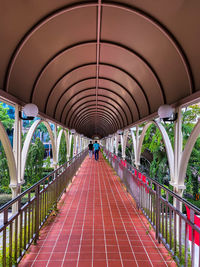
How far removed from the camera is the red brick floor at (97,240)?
9.90 ft

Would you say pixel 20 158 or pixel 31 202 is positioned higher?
pixel 20 158

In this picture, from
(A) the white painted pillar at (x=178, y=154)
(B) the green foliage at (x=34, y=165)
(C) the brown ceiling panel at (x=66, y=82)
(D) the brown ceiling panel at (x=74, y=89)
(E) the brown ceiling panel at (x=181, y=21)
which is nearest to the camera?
(E) the brown ceiling panel at (x=181, y=21)

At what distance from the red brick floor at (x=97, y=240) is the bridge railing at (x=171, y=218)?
23cm

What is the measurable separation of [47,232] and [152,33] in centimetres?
436

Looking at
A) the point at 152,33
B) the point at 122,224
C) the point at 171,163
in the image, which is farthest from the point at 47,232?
the point at 152,33

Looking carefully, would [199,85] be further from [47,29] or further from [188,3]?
[47,29]

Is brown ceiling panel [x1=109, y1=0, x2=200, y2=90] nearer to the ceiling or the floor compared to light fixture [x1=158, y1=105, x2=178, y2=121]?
nearer to the ceiling

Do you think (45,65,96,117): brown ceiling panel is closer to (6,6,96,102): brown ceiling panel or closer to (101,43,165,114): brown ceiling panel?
(101,43,165,114): brown ceiling panel

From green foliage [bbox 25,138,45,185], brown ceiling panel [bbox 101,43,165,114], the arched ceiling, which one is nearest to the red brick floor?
the arched ceiling

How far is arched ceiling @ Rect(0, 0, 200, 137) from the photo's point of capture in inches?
136

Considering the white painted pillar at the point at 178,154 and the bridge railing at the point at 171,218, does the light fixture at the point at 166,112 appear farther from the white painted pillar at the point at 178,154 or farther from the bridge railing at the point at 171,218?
the bridge railing at the point at 171,218

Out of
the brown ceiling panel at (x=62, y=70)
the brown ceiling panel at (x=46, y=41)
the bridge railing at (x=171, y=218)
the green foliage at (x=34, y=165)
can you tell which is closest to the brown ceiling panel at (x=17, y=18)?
the brown ceiling panel at (x=46, y=41)

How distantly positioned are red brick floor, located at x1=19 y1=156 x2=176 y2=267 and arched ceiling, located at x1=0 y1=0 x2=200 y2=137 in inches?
109

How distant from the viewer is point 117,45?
16.7 ft
